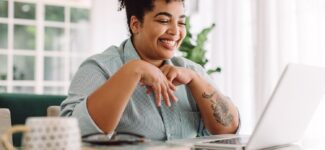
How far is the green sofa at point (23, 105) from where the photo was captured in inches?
79.5

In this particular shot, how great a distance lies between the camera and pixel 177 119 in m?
1.62

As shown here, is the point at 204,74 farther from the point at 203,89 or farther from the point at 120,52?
the point at 120,52

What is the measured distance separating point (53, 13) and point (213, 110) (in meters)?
4.14

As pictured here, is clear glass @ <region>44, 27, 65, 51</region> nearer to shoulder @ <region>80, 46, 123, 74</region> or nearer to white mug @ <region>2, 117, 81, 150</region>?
shoulder @ <region>80, 46, 123, 74</region>

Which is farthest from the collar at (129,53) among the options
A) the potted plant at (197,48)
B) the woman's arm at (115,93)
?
the potted plant at (197,48)

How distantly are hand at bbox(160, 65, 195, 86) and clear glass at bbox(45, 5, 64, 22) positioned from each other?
13.4ft

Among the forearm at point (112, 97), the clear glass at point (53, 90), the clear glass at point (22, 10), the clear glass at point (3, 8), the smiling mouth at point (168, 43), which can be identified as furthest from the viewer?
the clear glass at point (53, 90)

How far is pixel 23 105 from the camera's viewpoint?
2.03 metres

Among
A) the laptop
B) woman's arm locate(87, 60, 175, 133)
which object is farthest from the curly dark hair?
the laptop

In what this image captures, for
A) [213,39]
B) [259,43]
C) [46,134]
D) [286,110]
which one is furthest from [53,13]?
[46,134]

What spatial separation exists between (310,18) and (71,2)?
10.9 ft

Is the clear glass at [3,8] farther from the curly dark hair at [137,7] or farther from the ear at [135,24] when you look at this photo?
the ear at [135,24]

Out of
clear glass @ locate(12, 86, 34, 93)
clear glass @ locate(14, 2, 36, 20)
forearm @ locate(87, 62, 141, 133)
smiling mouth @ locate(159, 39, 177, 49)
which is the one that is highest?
clear glass @ locate(14, 2, 36, 20)

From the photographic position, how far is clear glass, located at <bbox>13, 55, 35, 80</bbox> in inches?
207
